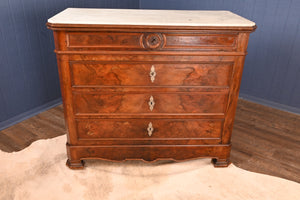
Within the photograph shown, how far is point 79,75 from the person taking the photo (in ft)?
5.79

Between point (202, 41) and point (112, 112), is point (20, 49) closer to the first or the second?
point (112, 112)

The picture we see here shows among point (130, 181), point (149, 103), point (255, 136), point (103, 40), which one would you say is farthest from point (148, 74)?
point (255, 136)

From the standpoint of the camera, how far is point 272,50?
294 centimetres

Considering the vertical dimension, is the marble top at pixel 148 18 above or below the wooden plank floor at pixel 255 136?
above

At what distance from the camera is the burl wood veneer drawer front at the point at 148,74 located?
176 centimetres

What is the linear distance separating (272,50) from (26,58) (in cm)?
269

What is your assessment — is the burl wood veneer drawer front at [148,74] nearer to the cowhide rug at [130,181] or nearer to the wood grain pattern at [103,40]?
the wood grain pattern at [103,40]

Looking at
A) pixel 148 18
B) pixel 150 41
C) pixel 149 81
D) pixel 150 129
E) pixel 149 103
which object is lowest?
pixel 150 129

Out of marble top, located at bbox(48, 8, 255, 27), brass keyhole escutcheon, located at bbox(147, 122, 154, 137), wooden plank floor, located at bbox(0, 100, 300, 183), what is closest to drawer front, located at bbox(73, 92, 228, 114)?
brass keyhole escutcheon, located at bbox(147, 122, 154, 137)

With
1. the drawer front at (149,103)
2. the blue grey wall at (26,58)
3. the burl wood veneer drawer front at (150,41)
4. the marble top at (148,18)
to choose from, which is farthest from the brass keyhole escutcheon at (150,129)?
the blue grey wall at (26,58)

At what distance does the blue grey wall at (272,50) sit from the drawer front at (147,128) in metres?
1.47

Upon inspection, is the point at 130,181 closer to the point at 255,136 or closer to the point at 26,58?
the point at 255,136

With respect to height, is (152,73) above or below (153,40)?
below

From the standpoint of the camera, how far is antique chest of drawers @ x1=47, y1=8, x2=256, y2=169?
165 cm
